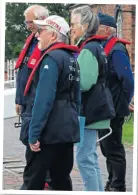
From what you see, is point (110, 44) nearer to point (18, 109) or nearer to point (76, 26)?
point (76, 26)

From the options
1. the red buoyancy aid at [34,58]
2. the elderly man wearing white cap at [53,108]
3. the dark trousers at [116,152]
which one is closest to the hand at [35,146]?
the elderly man wearing white cap at [53,108]

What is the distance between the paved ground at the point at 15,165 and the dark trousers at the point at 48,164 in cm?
101

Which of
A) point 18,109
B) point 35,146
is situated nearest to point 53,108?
point 35,146

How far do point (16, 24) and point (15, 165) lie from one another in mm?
2008

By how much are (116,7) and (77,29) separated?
1.82ft

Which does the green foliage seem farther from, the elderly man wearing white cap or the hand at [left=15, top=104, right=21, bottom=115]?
the elderly man wearing white cap

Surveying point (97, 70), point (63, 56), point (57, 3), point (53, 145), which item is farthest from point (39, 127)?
point (57, 3)

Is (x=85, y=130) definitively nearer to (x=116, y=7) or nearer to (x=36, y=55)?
(x=36, y=55)

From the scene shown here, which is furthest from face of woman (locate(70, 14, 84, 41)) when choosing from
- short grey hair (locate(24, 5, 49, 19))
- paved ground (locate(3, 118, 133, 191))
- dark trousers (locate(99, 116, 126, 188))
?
paved ground (locate(3, 118, 133, 191))

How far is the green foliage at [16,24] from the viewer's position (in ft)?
19.2

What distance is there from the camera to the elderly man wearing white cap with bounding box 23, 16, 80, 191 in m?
5.04

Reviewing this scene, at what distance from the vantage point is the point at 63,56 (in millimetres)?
5129

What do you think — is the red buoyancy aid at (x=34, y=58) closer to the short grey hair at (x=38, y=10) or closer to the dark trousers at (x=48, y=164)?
the short grey hair at (x=38, y=10)

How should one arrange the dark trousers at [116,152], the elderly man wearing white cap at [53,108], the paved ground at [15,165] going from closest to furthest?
the elderly man wearing white cap at [53,108] < the dark trousers at [116,152] < the paved ground at [15,165]
